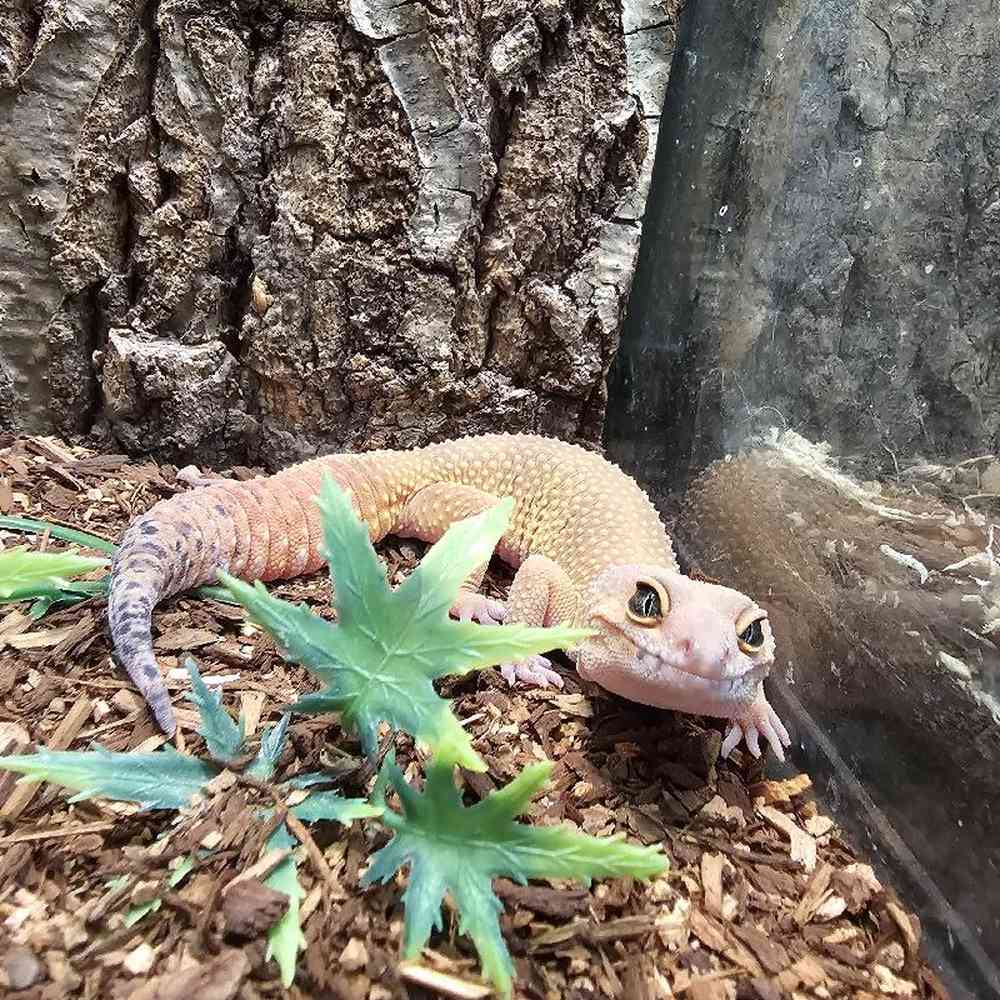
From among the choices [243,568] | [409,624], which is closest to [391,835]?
[409,624]

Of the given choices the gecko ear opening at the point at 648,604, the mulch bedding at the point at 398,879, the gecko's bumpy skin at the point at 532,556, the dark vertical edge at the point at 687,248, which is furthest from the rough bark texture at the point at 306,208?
the gecko ear opening at the point at 648,604

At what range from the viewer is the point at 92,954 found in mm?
1390

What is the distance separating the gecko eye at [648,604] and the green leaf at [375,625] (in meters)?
0.62

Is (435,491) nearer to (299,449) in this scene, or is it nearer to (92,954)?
(299,449)

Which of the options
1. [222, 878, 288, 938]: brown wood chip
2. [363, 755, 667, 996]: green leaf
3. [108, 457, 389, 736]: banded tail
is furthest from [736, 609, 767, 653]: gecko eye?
[222, 878, 288, 938]: brown wood chip

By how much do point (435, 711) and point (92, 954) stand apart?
0.72 m

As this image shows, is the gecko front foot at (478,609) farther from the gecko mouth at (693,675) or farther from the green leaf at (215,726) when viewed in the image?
the green leaf at (215,726)

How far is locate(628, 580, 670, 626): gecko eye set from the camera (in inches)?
85.0

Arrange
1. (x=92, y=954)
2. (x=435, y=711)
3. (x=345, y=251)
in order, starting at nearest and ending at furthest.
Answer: (x=92, y=954) < (x=435, y=711) < (x=345, y=251)

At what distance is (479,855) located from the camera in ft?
4.91

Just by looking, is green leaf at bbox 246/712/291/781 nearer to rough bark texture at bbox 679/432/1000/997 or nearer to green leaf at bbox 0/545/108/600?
green leaf at bbox 0/545/108/600

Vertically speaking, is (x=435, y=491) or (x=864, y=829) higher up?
(x=435, y=491)

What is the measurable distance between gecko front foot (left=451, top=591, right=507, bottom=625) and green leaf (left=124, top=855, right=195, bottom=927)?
4.62 ft

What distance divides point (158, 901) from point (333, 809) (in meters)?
0.35
